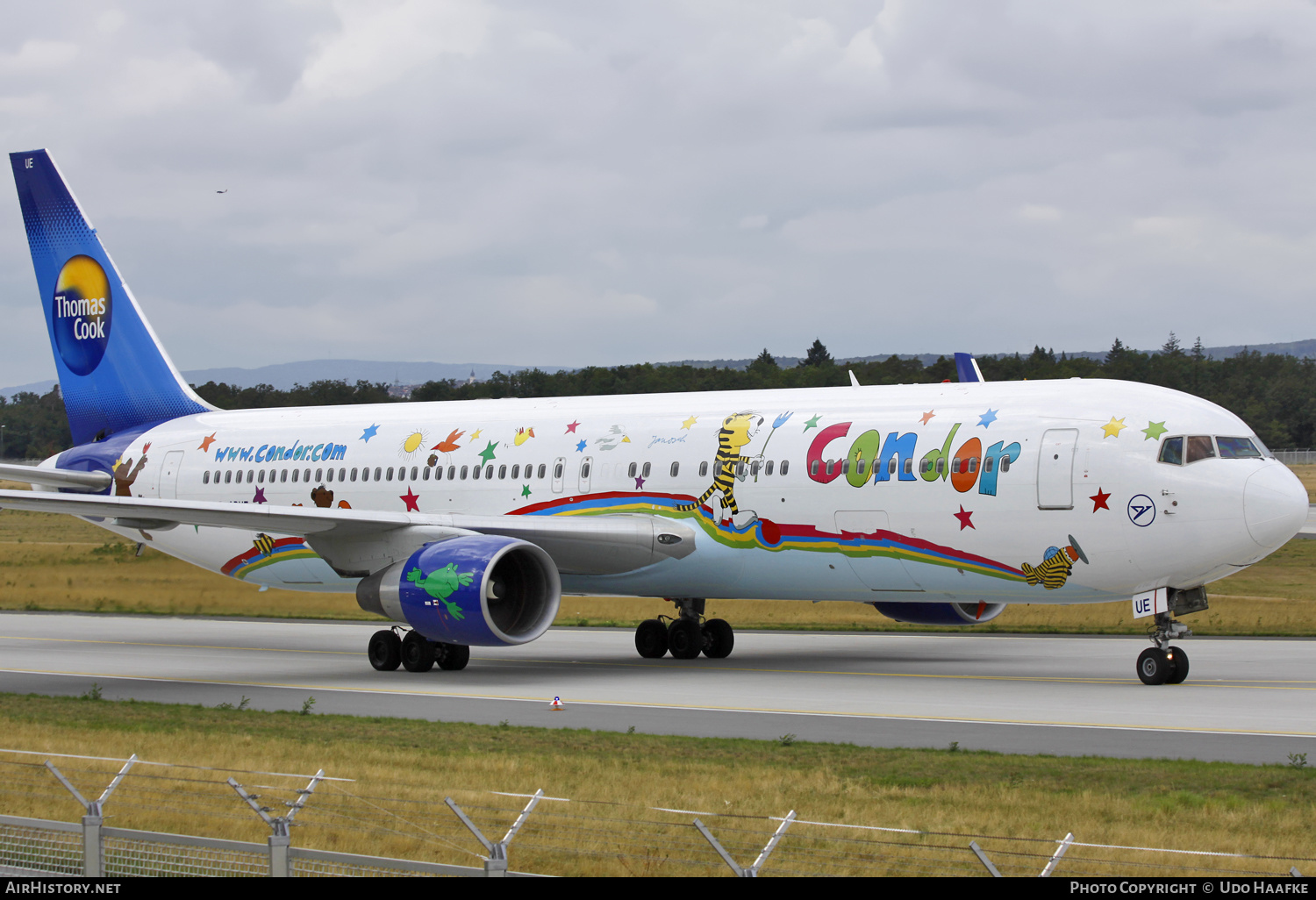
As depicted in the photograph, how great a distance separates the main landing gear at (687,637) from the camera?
25.9m

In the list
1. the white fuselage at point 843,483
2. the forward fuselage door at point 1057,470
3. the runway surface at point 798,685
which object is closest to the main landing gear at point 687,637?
the runway surface at point 798,685

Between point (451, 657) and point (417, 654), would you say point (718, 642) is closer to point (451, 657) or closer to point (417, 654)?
point (451, 657)

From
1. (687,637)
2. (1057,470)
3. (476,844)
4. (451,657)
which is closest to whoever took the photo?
(476,844)

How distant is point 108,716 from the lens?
18047 mm

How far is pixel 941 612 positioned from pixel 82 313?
19656 mm

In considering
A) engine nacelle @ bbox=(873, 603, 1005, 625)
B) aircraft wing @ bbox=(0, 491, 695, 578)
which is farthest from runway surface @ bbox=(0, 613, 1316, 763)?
aircraft wing @ bbox=(0, 491, 695, 578)

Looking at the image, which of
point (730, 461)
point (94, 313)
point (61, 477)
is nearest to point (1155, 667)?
point (730, 461)

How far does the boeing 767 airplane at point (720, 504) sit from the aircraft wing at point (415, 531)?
0.15ft

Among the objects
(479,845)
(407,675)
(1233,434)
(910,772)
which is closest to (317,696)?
(407,675)

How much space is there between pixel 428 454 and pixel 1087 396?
39.6ft

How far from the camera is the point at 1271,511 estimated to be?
1891cm

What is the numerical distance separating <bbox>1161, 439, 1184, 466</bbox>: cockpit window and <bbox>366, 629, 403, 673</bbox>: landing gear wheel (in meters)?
12.2
